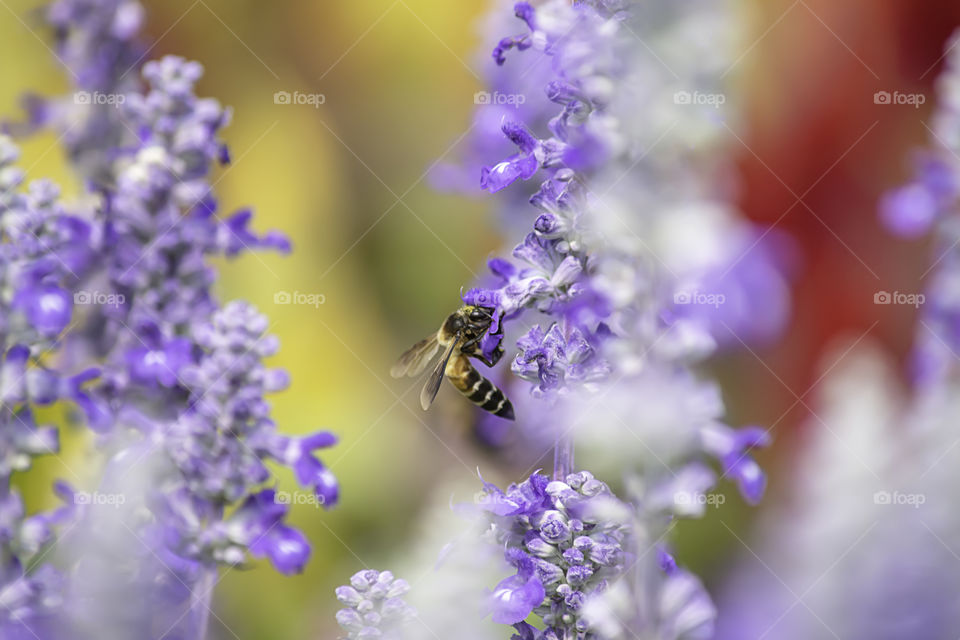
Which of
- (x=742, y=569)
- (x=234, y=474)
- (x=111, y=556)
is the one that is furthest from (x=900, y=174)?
(x=111, y=556)

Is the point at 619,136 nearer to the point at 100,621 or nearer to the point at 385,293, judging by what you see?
the point at 100,621

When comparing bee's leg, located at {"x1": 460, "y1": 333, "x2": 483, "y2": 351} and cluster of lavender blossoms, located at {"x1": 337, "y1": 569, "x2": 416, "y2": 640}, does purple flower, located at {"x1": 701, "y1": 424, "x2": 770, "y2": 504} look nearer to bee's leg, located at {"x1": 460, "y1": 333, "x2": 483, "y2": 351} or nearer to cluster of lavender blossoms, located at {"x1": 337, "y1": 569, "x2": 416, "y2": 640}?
cluster of lavender blossoms, located at {"x1": 337, "y1": 569, "x2": 416, "y2": 640}
